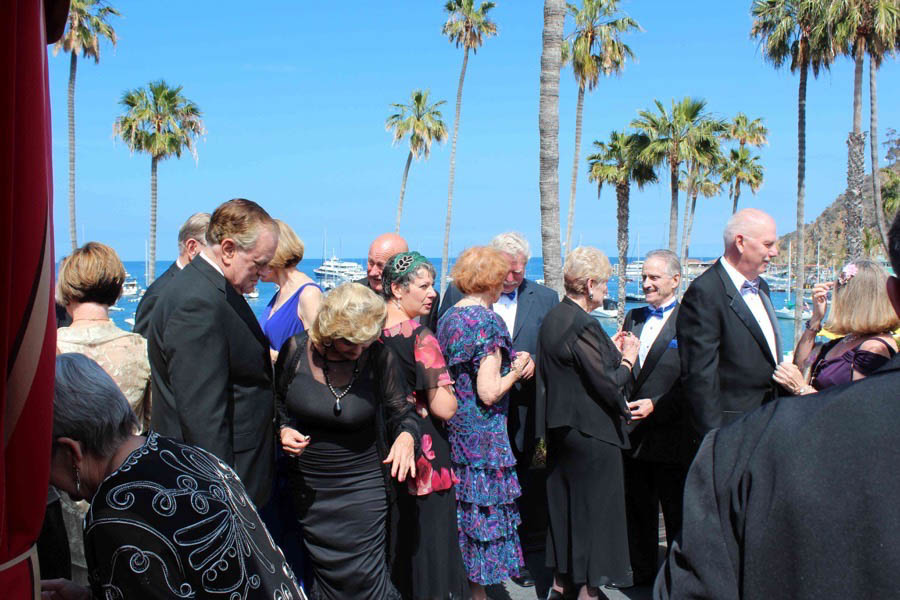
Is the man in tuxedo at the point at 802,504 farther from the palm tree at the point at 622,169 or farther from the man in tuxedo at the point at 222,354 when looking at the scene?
the palm tree at the point at 622,169

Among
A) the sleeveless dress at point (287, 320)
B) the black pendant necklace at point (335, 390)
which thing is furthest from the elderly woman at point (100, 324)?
the sleeveless dress at point (287, 320)

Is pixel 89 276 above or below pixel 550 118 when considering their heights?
below

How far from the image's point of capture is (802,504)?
1439 millimetres

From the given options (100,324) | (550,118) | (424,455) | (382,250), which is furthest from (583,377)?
(550,118)

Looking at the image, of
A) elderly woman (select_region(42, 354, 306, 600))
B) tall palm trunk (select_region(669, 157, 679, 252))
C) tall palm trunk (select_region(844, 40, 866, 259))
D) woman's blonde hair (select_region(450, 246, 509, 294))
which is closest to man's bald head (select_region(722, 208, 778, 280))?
woman's blonde hair (select_region(450, 246, 509, 294))

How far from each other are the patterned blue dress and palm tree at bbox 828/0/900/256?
24411mm

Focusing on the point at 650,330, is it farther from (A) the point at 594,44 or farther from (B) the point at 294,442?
(A) the point at 594,44

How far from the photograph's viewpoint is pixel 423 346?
4.11 m

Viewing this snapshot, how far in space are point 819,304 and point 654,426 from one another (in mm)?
1570

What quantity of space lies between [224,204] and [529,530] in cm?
376

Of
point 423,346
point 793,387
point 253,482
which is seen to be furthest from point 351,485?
point 793,387

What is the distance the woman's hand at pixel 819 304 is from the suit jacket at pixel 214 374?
393 cm

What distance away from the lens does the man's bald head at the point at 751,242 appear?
4348 millimetres

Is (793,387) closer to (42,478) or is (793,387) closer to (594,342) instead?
(594,342)
